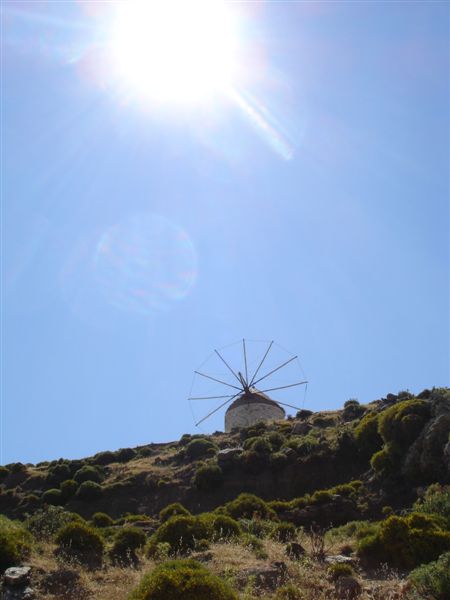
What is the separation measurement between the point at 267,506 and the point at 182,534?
725 centimetres

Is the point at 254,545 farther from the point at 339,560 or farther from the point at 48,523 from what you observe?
the point at 48,523

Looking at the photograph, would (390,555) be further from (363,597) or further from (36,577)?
(36,577)

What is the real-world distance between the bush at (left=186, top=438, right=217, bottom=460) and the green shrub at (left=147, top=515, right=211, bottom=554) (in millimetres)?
21669

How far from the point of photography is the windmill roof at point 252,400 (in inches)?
2049

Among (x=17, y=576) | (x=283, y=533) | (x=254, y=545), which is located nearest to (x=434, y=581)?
(x=254, y=545)

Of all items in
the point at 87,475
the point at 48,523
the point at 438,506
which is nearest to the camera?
the point at 438,506

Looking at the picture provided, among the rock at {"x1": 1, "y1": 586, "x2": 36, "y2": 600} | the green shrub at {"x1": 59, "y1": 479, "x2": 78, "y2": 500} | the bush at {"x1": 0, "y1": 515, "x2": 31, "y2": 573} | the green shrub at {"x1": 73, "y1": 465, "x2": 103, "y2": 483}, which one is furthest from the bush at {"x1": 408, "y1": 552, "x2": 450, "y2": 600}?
the green shrub at {"x1": 73, "y1": 465, "x2": 103, "y2": 483}

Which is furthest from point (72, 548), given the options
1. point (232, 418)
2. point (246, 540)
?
point (232, 418)

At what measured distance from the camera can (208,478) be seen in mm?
29969

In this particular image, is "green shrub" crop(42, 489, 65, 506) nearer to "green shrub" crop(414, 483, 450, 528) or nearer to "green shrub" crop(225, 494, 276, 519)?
"green shrub" crop(225, 494, 276, 519)

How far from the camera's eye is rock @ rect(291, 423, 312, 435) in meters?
37.3

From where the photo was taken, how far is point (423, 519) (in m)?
13.5

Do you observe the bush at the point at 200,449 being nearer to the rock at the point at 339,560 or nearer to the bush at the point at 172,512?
the bush at the point at 172,512

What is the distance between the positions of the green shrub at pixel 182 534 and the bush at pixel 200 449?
2167 cm
